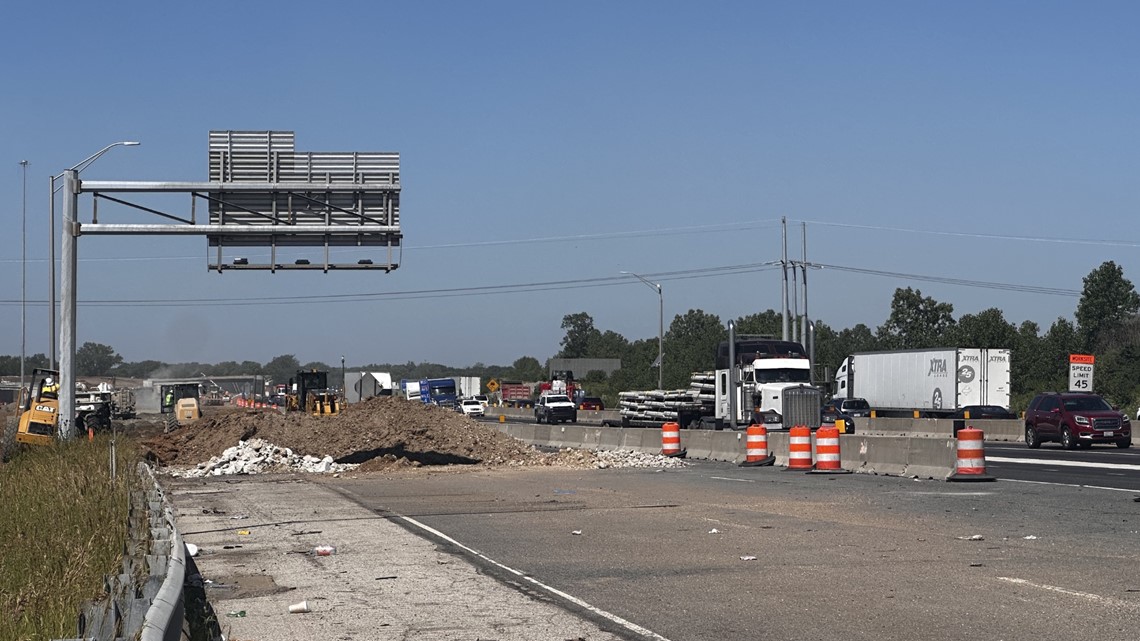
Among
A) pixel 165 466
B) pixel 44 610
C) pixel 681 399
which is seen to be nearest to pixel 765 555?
pixel 44 610

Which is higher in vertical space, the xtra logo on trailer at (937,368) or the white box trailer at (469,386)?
the xtra logo on trailer at (937,368)

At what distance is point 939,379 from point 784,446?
30.3m

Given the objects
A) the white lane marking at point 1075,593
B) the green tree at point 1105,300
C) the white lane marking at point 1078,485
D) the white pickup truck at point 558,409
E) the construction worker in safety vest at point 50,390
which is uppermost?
the green tree at point 1105,300

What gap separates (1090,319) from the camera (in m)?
125

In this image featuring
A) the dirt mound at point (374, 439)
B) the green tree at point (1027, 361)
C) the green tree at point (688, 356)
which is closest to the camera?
the dirt mound at point (374, 439)

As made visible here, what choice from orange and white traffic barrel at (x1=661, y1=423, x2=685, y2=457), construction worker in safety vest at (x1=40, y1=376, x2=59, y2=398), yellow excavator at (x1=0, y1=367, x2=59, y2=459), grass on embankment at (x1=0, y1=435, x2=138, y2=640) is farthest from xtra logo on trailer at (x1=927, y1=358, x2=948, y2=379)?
grass on embankment at (x1=0, y1=435, x2=138, y2=640)

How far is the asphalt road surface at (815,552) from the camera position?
9938mm

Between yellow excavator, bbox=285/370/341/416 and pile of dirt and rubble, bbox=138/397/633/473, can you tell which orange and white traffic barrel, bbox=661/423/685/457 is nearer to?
pile of dirt and rubble, bbox=138/397/633/473

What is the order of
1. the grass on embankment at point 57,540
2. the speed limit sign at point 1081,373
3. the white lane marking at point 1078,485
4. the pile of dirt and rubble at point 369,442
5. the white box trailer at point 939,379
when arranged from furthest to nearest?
1. the white box trailer at point 939,379
2. the speed limit sign at point 1081,373
3. the pile of dirt and rubble at point 369,442
4. the white lane marking at point 1078,485
5. the grass on embankment at point 57,540

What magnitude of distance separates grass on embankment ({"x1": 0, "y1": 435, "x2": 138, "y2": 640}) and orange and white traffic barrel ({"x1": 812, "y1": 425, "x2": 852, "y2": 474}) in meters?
14.8

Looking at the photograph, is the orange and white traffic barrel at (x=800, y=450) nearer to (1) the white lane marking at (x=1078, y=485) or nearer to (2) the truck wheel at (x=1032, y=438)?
(1) the white lane marking at (x=1078, y=485)

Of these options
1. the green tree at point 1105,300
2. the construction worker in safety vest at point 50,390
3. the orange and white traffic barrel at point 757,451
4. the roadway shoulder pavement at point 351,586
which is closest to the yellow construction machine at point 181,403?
the construction worker in safety vest at point 50,390

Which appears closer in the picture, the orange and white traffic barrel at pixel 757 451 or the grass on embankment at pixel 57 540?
the grass on embankment at pixel 57 540

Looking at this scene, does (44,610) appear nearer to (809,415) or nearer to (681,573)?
(681,573)
